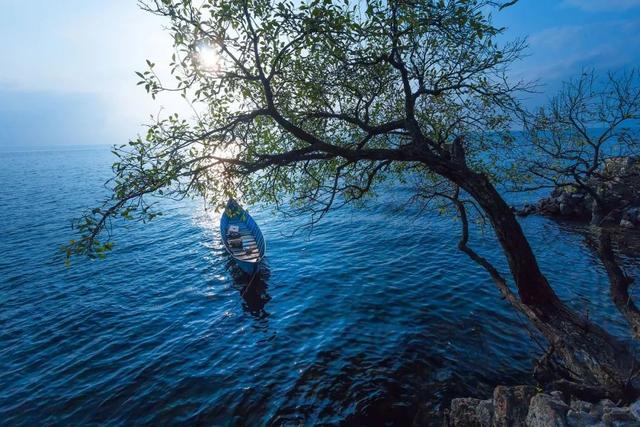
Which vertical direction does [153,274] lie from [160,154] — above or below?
below

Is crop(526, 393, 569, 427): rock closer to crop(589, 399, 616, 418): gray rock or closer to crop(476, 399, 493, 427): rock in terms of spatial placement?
crop(589, 399, 616, 418): gray rock

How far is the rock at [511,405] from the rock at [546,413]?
42cm

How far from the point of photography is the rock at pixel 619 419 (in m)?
7.48

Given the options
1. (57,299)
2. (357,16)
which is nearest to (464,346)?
(357,16)

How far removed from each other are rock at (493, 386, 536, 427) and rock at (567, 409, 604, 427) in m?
1.12

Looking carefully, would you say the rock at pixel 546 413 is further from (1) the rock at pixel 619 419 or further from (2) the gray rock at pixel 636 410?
(2) the gray rock at pixel 636 410

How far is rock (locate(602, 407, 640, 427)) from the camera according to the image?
7.48 meters

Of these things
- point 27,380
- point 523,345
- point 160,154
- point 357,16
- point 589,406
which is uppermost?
point 357,16

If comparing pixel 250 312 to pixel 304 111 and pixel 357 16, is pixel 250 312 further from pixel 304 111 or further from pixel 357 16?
pixel 357 16

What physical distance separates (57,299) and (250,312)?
13.5 metres

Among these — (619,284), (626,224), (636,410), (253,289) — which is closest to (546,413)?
(636,410)

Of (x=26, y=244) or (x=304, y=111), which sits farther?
(x=26, y=244)

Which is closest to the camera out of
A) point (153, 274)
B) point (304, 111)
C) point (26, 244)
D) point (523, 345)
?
point (304, 111)

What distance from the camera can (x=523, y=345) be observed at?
49.5 ft
